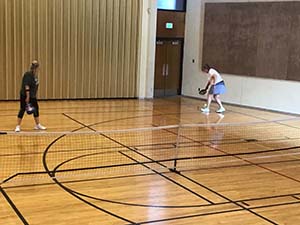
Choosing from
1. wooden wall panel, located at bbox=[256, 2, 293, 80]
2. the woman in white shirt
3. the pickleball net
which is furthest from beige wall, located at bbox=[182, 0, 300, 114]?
the pickleball net

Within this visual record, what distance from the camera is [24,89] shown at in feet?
32.2

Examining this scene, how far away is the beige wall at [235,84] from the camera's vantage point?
47.5ft

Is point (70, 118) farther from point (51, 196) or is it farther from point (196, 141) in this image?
point (51, 196)

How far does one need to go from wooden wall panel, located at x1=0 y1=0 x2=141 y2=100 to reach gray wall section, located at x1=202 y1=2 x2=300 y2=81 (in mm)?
2669

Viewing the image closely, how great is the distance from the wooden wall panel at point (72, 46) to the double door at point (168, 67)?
1.09m

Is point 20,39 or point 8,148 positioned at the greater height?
point 20,39

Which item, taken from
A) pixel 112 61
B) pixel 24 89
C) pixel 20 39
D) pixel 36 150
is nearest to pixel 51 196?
pixel 36 150

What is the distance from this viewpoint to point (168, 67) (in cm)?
1755

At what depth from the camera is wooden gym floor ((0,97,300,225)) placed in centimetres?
573

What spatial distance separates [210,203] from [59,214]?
195cm

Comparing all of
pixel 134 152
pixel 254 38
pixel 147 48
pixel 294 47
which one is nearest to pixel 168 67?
pixel 147 48

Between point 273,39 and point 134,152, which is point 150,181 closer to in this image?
point 134,152

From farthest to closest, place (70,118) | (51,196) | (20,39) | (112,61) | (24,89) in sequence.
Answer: (112,61)
(20,39)
(70,118)
(24,89)
(51,196)

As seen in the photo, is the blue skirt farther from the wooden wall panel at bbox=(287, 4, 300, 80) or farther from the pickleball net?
the pickleball net
